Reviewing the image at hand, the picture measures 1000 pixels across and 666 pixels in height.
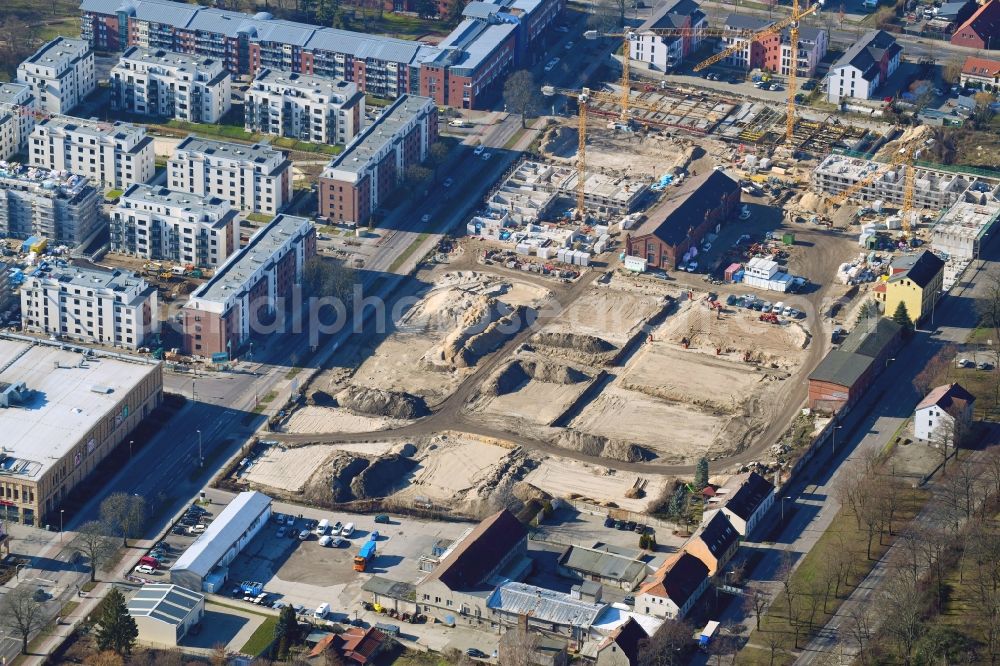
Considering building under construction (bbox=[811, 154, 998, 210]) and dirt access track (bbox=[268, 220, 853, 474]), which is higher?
building under construction (bbox=[811, 154, 998, 210])

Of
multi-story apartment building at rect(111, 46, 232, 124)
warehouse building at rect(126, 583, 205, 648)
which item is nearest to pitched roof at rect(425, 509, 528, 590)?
warehouse building at rect(126, 583, 205, 648)

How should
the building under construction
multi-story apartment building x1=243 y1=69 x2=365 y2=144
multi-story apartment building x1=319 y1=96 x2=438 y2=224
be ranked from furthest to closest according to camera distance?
multi-story apartment building x1=243 y1=69 x2=365 y2=144 < the building under construction < multi-story apartment building x1=319 y1=96 x2=438 y2=224

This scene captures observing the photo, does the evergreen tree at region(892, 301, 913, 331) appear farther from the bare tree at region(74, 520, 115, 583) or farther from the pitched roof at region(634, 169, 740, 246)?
the bare tree at region(74, 520, 115, 583)

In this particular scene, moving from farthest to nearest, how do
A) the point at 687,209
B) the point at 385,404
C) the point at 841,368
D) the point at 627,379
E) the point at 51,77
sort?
the point at 51,77
the point at 687,209
the point at 627,379
the point at 841,368
the point at 385,404

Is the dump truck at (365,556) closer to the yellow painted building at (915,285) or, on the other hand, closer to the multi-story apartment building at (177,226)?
the multi-story apartment building at (177,226)

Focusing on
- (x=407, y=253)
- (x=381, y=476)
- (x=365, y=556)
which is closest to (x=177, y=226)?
(x=407, y=253)

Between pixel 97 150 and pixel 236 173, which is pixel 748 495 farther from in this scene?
pixel 97 150

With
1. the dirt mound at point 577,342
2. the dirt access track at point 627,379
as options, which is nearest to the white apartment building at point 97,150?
the dirt access track at point 627,379
